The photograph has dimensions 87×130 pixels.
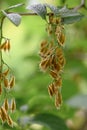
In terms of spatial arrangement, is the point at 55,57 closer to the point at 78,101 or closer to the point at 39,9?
the point at 39,9

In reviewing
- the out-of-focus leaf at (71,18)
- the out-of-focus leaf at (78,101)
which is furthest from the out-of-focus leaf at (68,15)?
the out-of-focus leaf at (78,101)

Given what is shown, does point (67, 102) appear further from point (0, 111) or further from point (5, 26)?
point (5, 26)

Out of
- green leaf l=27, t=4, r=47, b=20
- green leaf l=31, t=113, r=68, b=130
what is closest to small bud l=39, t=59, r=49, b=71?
green leaf l=27, t=4, r=47, b=20

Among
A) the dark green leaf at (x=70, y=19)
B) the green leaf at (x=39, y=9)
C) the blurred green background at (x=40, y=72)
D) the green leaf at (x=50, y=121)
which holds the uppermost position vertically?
the green leaf at (x=39, y=9)

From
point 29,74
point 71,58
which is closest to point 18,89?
point 29,74

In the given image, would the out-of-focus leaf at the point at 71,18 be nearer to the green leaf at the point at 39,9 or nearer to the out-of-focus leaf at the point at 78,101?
the green leaf at the point at 39,9

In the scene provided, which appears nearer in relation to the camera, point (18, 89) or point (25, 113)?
point (25, 113)

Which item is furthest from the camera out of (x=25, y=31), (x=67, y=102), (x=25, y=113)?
(x=25, y=31)
